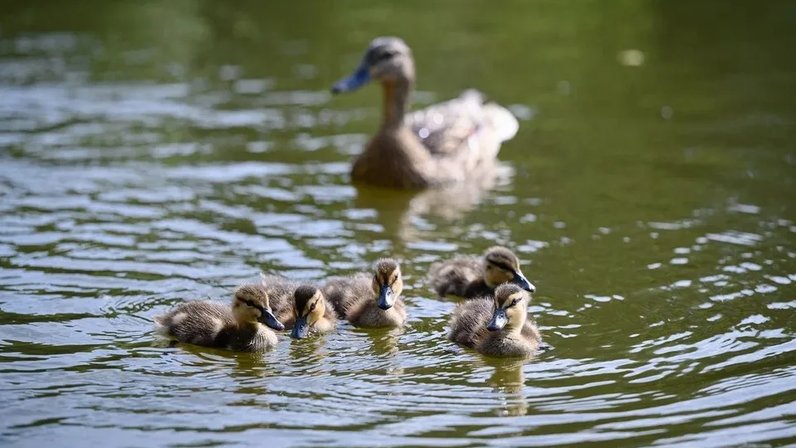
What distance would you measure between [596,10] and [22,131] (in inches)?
307

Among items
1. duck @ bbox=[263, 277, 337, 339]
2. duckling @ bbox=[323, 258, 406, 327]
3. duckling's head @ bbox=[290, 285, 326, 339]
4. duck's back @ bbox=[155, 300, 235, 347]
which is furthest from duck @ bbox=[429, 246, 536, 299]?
duck's back @ bbox=[155, 300, 235, 347]

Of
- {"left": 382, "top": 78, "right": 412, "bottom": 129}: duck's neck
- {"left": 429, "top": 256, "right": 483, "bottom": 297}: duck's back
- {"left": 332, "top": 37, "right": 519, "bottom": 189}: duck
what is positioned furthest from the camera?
{"left": 382, "top": 78, "right": 412, "bottom": 129}: duck's neck

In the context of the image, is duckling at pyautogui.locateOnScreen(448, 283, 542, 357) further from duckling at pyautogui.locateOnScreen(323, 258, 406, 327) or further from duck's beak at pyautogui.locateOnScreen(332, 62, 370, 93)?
duck's beak at pyautogui.locateOnScreen(332, 62, 370, 93)

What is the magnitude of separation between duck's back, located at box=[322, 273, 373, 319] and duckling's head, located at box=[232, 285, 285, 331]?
581mm

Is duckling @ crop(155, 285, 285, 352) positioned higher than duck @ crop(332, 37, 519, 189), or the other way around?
duck @ crop(332, 37, 519, 189)

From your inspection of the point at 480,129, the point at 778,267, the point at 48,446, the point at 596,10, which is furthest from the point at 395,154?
the point at 596,10

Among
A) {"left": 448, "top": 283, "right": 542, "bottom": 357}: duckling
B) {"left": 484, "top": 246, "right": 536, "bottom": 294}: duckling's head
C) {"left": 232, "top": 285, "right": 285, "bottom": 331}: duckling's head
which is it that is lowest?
{"left": 448, "top": 283, "right": 542, "bottom": 357}: duckling

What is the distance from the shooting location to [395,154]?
35.4 feet

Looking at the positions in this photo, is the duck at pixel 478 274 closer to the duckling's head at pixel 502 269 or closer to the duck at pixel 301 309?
the duckling's head at pixel 502 269

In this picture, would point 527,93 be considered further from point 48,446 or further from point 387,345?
point 48,446

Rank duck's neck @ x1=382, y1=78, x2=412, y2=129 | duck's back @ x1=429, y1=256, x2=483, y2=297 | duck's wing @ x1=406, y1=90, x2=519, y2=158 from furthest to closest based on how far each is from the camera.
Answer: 1. duck's wing @ x1=406, y1=90, x2=519, y2=158
2. duck's neck @ x1=382, y1=78, x2=412, y2=129
3. duck's back @ x1=429, y1=256, x2=483, y2=297

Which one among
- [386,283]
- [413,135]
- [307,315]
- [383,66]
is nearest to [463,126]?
[413,135]

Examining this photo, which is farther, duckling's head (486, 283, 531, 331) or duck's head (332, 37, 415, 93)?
duck's head (332, 37, 415, 93)

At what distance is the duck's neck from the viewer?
1114 centimetres
